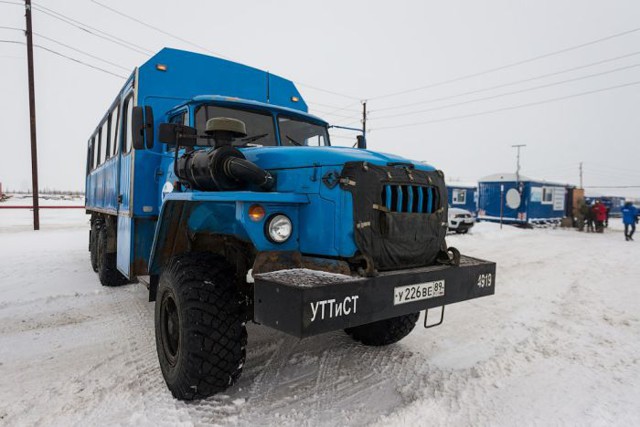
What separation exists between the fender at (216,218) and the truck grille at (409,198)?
586mm

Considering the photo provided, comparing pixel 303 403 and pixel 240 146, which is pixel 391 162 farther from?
pixel 303 403

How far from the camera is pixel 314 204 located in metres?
2.74

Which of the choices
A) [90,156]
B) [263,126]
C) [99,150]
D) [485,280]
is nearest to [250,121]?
[263,126]

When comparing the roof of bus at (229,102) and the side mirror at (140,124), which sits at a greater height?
the roof of bus at (229,102)

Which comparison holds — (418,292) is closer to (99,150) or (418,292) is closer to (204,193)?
(204,193)

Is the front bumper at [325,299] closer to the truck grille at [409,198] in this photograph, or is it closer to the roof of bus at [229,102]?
the truck grille at [409,198]

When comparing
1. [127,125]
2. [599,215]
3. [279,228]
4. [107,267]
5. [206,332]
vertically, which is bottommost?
[107,267]

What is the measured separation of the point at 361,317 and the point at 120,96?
4.73m

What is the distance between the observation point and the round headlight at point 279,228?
2639 mm

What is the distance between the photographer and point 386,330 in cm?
376

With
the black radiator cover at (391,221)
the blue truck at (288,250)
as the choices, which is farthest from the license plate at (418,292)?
the black radiator cover at (391,221)

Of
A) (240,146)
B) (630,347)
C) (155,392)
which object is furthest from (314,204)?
(630,347)

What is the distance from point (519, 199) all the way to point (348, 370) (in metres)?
22.0

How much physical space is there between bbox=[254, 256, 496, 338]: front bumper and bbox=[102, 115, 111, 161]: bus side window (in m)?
5.22
